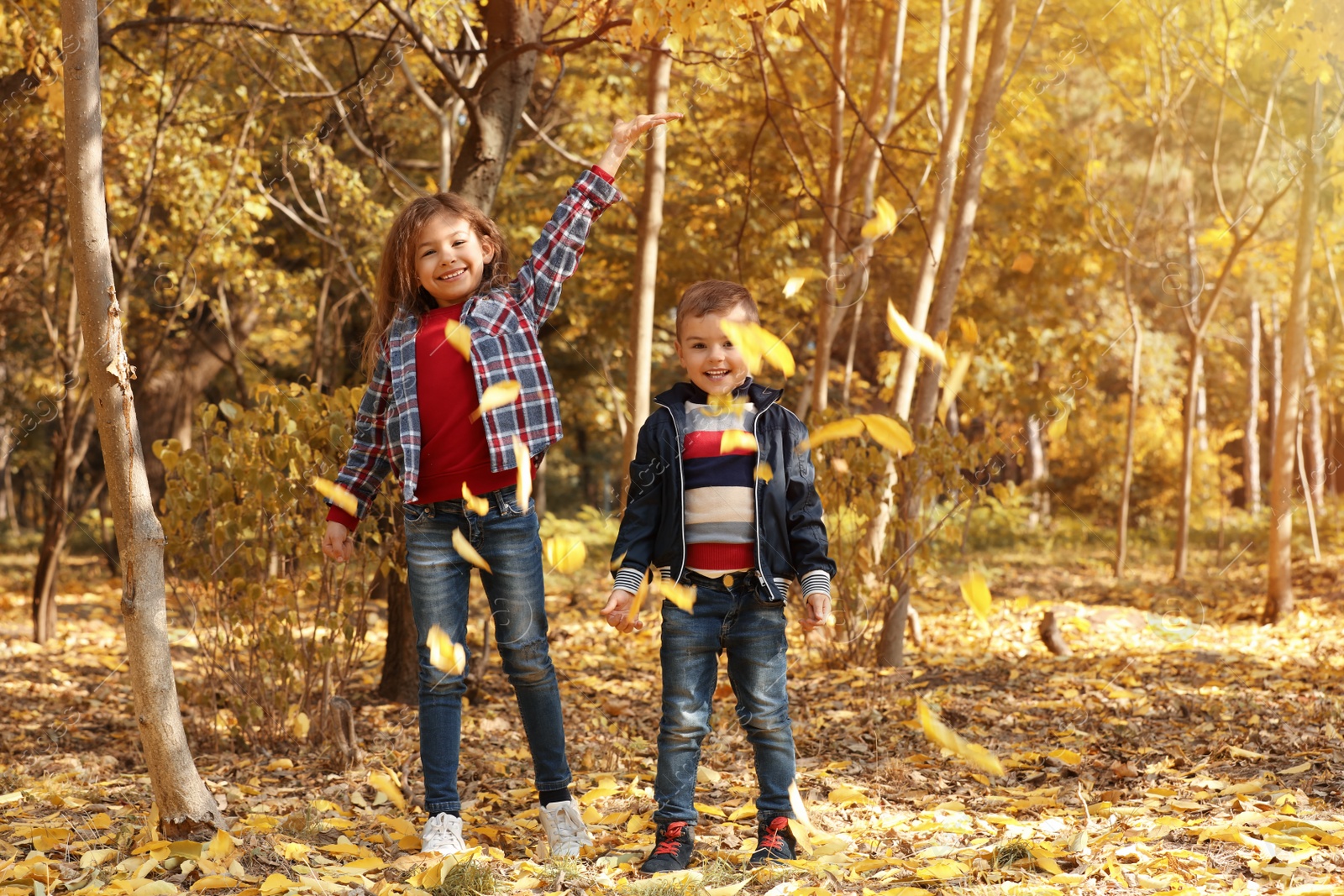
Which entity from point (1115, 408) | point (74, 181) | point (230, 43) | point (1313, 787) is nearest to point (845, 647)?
point (1313, 787)

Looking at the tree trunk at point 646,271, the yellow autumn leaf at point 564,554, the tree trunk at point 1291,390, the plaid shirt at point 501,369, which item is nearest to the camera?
the plaid shirt at point 501,369

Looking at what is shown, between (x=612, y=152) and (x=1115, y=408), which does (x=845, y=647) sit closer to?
(x=612, y=152)

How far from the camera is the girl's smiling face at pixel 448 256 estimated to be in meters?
2.56

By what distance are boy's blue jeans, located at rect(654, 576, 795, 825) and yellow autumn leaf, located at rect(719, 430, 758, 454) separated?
30cm

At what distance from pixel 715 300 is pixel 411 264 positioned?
0.74m

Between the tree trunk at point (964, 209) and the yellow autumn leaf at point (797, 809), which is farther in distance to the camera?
the tree trunk at point (964, 209)

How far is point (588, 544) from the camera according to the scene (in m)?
13.0

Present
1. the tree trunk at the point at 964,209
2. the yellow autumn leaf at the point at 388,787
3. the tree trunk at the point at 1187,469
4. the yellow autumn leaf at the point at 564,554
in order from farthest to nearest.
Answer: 1. the tree trunk at the point at 1187,469
2. the tree trunk at the point at 964,209
3. the yellow autumn leaf at the point at 388,787
4. the yellow autumn leaf at the point at 564,554

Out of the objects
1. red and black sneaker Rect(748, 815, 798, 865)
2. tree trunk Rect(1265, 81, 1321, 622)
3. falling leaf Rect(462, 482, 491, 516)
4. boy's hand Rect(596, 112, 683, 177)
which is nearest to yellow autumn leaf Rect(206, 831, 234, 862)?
falling leaf Rect(462, 482, 491, 516)

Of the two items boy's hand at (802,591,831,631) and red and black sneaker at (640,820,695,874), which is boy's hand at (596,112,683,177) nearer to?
boy's hand at (802,591,831,631)

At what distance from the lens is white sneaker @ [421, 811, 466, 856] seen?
253 centimetres

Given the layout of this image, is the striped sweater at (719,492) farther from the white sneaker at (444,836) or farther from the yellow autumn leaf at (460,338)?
the white sneaker at (444,836)

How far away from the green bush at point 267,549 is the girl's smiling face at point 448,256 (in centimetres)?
95

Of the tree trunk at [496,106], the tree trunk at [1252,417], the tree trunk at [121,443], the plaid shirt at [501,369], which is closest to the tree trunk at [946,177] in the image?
the tree trunk at [496,106]
